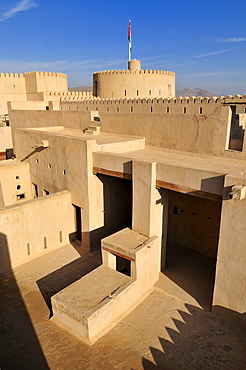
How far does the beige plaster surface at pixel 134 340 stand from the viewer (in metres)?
6.52

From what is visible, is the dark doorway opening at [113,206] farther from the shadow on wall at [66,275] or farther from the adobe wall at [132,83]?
the adobe wall at [132,83]

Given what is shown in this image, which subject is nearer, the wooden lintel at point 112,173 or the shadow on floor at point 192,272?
the shadow on floor at point 192,272

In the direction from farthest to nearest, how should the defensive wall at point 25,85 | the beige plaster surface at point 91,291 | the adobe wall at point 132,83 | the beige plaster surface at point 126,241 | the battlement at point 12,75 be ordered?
the battlement at point 12,75 → the defensive wall at point 25,85 → the adobe wall at point 132,83 → the beige plaster surface at point 126,241 → the beige plaster surface at point 91,291

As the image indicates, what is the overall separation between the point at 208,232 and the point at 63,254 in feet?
18.7

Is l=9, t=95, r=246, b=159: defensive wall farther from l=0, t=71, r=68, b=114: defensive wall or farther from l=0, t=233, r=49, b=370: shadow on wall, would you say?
l=0, t=71, r=68, b=114: defensive wall

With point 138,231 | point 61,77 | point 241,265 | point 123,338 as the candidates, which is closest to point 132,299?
point 123,338

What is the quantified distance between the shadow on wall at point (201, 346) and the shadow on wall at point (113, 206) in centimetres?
474

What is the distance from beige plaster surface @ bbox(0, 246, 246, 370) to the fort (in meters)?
0.25

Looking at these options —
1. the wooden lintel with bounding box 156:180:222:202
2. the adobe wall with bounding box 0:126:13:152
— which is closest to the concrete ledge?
the wooden lintel with bounding box 156:180:222:202

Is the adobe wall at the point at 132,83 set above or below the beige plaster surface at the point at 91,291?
above

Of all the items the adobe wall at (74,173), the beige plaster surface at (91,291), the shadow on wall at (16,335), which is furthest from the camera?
the adobe wall at (74,173)

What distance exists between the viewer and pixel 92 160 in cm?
1057

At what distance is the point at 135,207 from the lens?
29.9 feet

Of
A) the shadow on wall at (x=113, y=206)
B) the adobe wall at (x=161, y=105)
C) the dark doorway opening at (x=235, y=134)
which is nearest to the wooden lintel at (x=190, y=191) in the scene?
the shadow on wall at (x=113, y=206)
